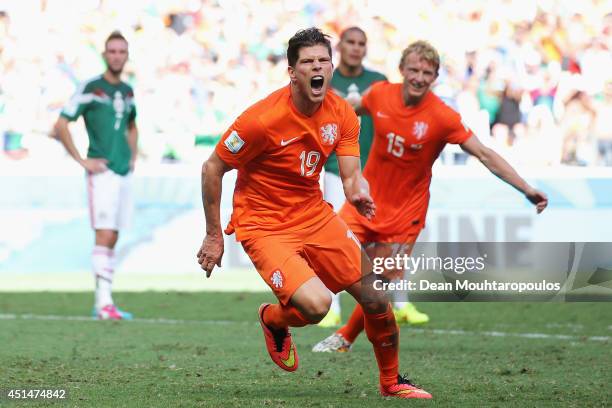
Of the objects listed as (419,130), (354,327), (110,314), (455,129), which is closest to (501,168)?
(455,129)

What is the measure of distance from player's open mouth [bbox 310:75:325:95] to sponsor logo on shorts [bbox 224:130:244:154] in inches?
19.1

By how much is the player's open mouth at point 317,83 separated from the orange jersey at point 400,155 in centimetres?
259

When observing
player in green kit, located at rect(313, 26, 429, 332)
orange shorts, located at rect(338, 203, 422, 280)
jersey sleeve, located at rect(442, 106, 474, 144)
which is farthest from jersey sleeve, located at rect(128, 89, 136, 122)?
jersey sleeve, located at rect(442, 106, 474, 144)

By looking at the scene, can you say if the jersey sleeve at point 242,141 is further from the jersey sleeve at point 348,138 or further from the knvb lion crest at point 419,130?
the knvb lion crest at point 419,130

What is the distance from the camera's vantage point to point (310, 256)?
6742 mm

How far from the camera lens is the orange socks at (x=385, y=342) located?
674cm

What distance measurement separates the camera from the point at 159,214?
1498 cm

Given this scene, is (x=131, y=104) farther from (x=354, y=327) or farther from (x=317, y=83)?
(x=317, y=83)

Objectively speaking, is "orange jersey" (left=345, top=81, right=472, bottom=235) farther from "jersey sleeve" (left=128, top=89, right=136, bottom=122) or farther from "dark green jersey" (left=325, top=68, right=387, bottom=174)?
"jersey sleeve" (left=128, top=89, right=136, bottom=122)

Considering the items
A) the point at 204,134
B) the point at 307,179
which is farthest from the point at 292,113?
the point at 204,134

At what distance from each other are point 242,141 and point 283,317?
3.61 feet

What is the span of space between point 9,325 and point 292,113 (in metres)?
5.27

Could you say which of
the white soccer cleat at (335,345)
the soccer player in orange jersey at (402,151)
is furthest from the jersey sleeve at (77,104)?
the white soccer cleat at (335,345)

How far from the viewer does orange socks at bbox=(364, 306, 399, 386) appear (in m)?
6.74
